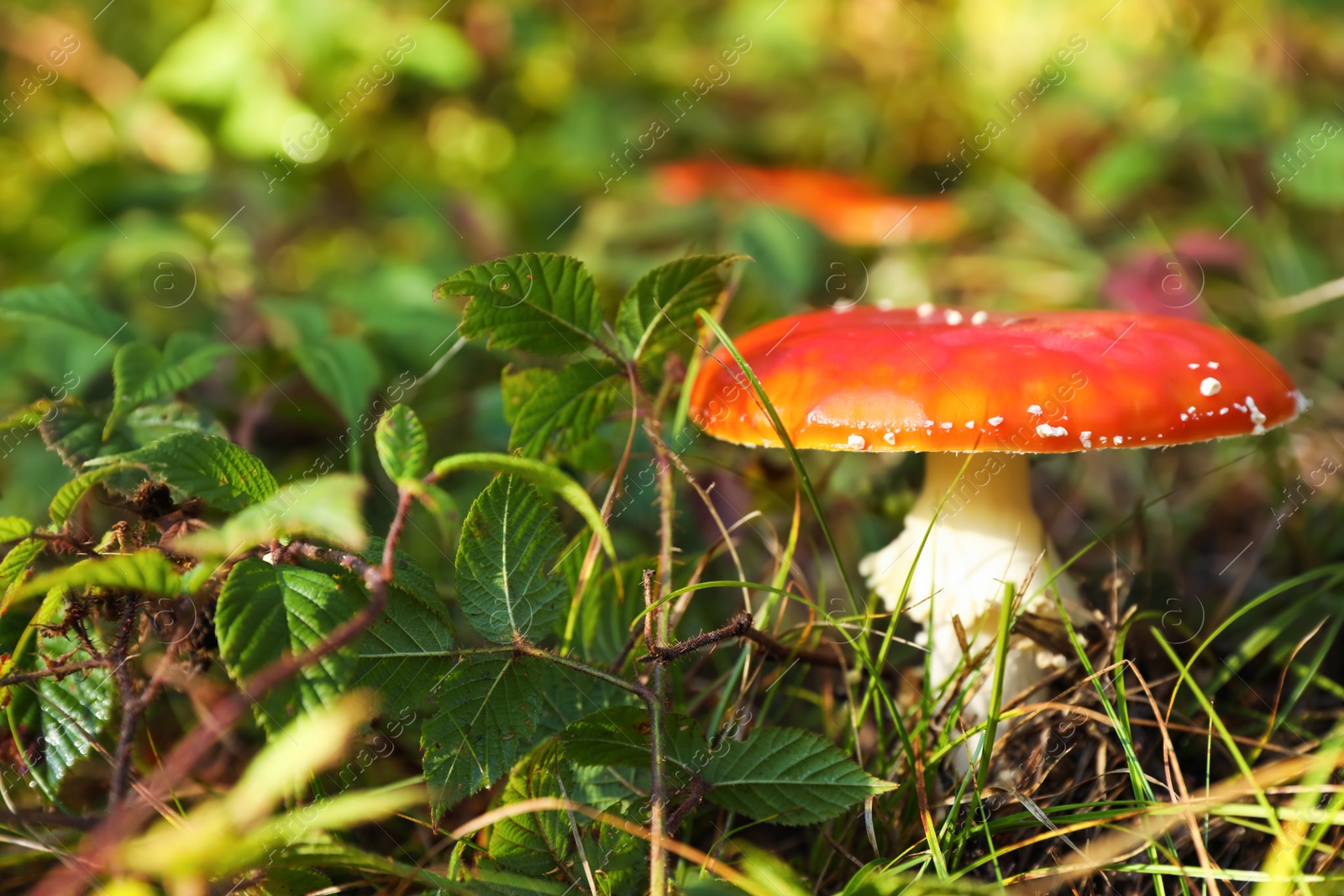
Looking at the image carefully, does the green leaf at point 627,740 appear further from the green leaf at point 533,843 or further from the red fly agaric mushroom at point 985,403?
the red fly agaric mushroom at point 985,403

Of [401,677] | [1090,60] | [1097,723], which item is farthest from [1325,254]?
[401,677]

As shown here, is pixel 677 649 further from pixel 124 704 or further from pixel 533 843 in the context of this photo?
pixel 124 704

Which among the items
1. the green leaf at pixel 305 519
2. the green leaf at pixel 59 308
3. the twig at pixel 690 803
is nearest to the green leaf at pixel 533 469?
the green leaf at pixel 305 519

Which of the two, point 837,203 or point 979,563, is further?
point 837,203

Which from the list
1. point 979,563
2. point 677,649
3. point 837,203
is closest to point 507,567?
point 677,649

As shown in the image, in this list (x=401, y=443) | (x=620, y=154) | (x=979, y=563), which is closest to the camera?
(x=401, y=443)

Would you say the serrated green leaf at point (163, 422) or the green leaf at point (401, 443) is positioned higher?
the serrated green leaf at point (163, 422)
